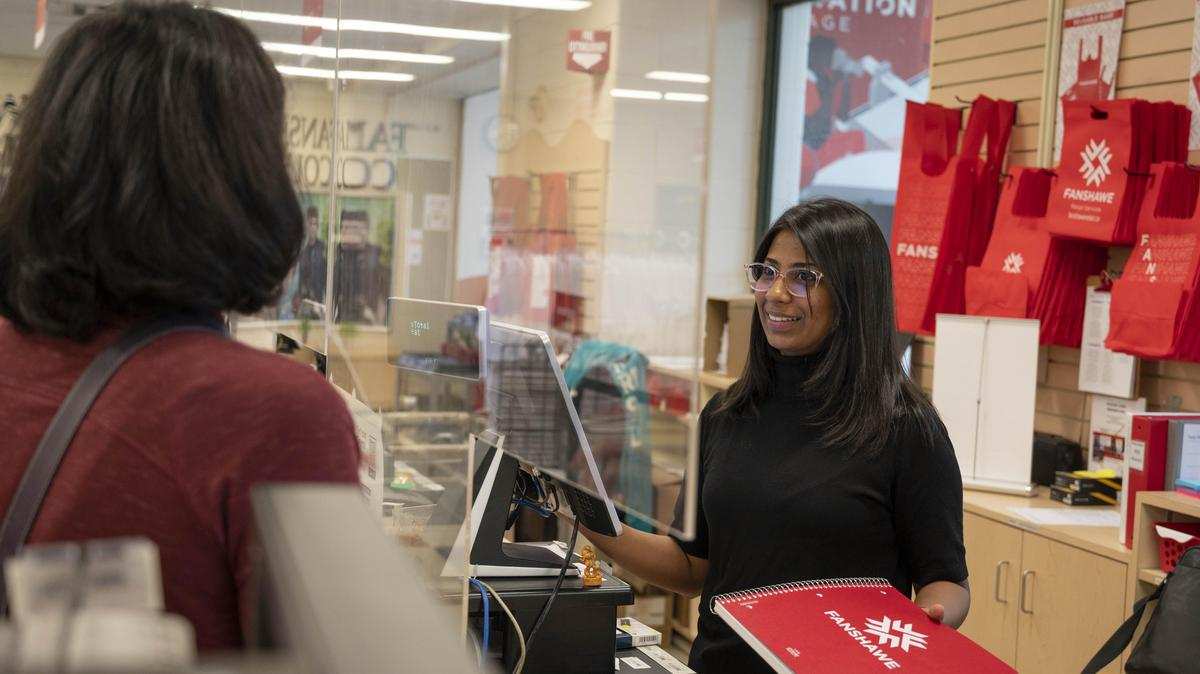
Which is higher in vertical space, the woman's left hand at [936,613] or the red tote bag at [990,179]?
the red tote bag at [990,179]

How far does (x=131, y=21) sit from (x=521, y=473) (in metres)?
1.14

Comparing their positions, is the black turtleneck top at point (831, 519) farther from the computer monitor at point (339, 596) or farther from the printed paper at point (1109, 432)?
the printed paper at point (1109, 432)

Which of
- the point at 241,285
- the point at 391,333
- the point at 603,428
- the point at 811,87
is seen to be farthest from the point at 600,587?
the point at 811,87

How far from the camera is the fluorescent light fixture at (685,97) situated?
1.04 metres

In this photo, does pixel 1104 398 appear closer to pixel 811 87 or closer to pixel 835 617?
pixel 835 617

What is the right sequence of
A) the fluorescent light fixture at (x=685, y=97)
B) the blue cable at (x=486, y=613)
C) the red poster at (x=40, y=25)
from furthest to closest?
the red poster at (x=40, y=25) → the blue cable at (x=486, y=613) → the fluorescent light fixture at (x=685, y=97)

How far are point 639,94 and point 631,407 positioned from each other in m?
0.30

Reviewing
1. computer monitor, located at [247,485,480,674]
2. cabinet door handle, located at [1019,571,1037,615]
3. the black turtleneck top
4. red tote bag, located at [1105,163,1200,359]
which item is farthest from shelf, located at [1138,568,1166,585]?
computer monitor, located at [247,485,480,674]

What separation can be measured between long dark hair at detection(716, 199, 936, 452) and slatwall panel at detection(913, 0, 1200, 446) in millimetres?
2044

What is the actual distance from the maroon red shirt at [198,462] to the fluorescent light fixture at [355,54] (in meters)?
0.83

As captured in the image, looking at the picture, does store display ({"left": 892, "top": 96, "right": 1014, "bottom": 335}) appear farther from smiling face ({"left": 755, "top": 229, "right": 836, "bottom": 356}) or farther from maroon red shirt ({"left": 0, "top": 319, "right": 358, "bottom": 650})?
maroon red shirt ({"left": 0, "top": 319, "right": 358, "bottom": 650})

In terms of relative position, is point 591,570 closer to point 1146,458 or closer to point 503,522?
point 503,522

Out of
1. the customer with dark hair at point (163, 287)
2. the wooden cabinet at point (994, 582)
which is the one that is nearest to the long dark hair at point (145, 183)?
the customer with dark hair at point (163, 287)

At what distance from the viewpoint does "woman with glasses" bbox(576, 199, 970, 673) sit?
80.6 inches
